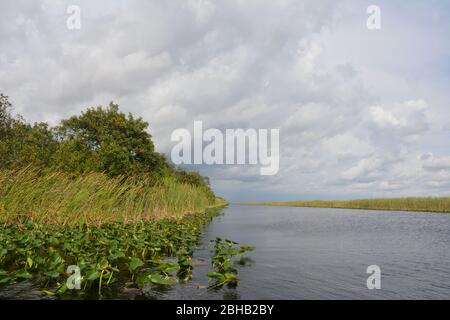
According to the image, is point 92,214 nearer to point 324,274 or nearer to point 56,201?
point 56,201

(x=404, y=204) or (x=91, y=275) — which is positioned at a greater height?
(x=91, y=275)

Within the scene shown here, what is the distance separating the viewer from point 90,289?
534 cm

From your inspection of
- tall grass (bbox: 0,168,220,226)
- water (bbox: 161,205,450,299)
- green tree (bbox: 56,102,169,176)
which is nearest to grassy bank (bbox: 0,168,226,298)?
tall grass (bbox: 0,168,220,226)

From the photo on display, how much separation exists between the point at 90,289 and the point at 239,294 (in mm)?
2169

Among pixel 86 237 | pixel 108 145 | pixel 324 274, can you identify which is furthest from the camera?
pixel 108 145

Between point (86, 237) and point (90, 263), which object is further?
point (86, 237)

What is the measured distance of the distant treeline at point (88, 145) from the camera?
21625 mm

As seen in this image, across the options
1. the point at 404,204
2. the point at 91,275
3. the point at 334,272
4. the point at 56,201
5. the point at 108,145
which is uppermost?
the point at 108,145

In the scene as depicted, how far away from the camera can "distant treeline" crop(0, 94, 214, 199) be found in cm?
2162

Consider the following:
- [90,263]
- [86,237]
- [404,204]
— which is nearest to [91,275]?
[90,263]

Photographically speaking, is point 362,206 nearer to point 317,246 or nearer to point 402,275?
point 317,246

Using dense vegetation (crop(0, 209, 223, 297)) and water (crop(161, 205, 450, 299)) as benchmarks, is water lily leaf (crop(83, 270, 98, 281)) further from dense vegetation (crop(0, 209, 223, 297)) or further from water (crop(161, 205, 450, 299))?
water (crop(161, 205, 450, 299))

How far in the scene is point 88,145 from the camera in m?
27.1
